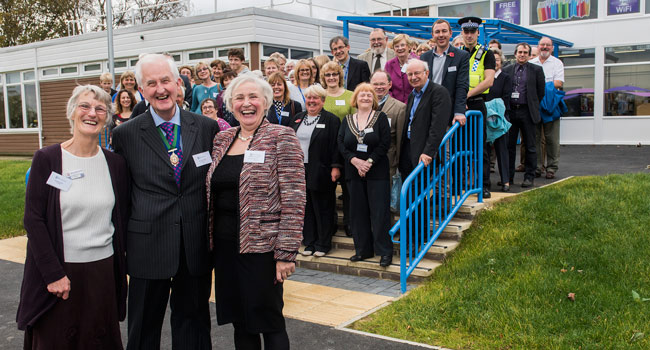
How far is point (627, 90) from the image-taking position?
1723 centimetres

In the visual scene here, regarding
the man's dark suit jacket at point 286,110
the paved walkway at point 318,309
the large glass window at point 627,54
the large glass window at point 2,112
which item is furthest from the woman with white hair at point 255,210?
the large glass window at point 2,112

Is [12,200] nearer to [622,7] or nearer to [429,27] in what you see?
[429,27]

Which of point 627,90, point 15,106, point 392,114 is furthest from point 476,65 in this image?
point 15,106

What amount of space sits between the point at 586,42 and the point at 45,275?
17.9 metres

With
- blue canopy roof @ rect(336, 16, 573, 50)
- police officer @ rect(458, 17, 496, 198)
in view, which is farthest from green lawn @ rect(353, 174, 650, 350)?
blue canopy roof @ rect(336, 16, 573, 50)

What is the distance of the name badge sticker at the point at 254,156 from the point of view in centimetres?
329

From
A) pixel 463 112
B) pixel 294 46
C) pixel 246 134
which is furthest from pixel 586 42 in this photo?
pixel 246 134

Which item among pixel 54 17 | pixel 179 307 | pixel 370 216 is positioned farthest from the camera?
pixel 54 17

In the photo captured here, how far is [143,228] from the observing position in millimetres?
3322

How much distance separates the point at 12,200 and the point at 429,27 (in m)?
10.4

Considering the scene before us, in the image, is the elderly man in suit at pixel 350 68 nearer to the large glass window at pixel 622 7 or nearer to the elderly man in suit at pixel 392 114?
the elderly man in suit at pixel 392 114

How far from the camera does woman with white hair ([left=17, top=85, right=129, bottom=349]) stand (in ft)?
10.2

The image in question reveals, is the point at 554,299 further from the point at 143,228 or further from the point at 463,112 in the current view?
the point at 143,228

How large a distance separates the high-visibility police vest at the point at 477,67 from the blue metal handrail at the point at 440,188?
47 centimetres
